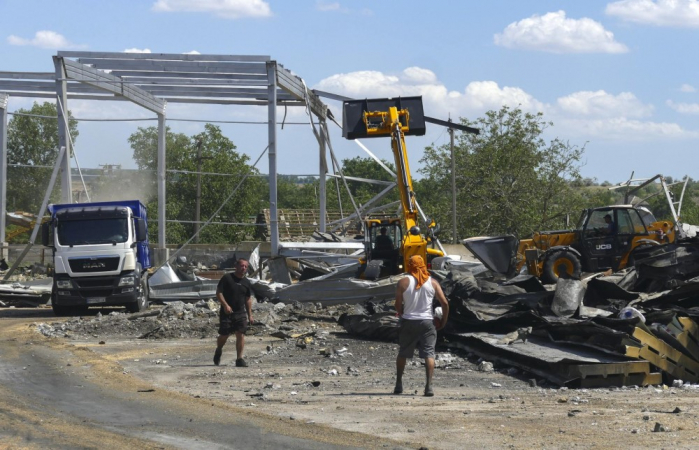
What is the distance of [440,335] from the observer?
15688 mm

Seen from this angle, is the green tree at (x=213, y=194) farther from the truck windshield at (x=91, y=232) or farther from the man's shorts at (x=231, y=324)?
the man's shorts at (x=231, y=324)

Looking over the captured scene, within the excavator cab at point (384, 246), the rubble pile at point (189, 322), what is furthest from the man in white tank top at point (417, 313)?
the excavator cab at point (384, 246)

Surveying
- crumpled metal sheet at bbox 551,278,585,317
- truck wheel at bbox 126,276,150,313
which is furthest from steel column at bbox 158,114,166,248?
crumpled metal sheet at bbox 551,278,585,317

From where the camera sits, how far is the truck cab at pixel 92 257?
2262 centimetres

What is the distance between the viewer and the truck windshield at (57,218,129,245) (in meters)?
22.8

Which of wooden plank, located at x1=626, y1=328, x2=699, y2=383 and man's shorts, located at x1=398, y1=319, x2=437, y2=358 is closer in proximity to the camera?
man's shorts, located at x1=398, y1=319, x2=437, y2=358

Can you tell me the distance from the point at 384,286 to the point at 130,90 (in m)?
13.1

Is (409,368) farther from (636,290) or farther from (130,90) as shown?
(130,90)

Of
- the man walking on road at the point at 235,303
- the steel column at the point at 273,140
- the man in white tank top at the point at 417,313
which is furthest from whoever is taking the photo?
the steel column at the point at 273,140

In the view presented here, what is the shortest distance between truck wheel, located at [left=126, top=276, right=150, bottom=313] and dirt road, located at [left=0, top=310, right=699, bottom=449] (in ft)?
25.1

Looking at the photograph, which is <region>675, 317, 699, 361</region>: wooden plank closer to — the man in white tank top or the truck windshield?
the man in white tank top

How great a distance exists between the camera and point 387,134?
23.0 m

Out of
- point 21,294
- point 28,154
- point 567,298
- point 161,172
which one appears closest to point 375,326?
point 567,298

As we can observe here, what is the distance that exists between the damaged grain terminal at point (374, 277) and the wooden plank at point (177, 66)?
0.04 meters
